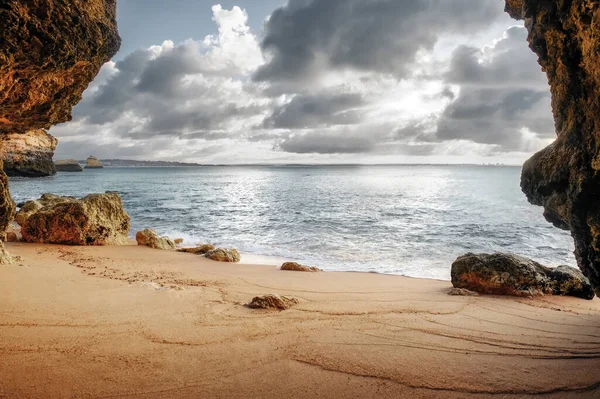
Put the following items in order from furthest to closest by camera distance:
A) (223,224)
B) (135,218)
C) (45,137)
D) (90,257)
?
(45,137) → (135,218) → (223,224) → (90,257)

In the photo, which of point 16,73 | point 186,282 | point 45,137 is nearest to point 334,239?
point 186,282

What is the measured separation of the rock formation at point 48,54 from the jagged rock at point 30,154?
65213 mm

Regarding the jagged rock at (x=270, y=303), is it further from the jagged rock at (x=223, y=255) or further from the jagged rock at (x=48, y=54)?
the jagged rock at (x=223, y=255)

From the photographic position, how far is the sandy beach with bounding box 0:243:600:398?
3.15 m

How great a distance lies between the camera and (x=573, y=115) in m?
4.54

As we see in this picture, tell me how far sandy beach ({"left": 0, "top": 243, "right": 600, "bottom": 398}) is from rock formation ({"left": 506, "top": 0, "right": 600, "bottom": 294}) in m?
1.58

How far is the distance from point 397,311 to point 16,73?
6.20 meters

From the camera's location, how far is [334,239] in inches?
659

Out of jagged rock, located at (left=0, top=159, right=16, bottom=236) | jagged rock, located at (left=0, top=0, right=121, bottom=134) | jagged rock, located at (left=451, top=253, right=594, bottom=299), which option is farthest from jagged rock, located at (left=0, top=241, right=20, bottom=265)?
jagged rock, located at (left=451, top=253, right=594, bottom=299)

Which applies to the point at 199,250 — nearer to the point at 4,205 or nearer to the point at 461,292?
the point at 4,205

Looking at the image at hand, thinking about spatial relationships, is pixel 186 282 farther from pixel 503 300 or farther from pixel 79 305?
pixel 503 300

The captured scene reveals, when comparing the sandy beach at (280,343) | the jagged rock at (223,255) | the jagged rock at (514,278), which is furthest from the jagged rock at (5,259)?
the jagged rock at (514,278)

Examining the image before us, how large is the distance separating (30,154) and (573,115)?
80.5 meters

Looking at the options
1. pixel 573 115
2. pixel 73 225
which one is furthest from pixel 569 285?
pixel 73 225
